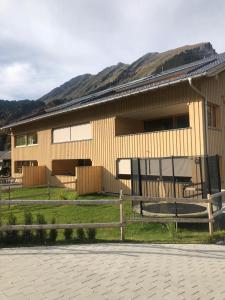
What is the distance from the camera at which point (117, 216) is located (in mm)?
13273

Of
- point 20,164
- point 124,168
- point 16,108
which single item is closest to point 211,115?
point 124,168

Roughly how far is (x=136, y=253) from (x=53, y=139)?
19919 millimetres

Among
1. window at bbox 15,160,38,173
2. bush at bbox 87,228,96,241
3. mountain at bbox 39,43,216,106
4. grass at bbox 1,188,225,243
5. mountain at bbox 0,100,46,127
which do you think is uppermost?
mountain at bbox 39,43,216,106

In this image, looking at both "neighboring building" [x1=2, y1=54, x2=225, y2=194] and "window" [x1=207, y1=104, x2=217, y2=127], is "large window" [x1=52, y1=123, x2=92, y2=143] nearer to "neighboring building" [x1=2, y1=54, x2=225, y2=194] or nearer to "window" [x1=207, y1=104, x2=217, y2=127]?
"neighboring building" [x1=2, y1=54, x2=225, y2=194]

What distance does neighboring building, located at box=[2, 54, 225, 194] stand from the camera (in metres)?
16.7

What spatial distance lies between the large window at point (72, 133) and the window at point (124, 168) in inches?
129

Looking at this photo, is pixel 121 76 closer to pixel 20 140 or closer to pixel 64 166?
pixel 20 140

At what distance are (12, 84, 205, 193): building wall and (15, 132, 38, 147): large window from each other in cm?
242

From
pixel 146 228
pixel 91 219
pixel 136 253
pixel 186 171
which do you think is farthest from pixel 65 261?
pixel 186 171

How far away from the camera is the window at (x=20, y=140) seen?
31189mm

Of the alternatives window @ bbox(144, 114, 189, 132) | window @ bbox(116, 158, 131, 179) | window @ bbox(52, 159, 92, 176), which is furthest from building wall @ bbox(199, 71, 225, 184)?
window @ bbox(52, 159, 92, 176)

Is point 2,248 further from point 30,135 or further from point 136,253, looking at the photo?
point 30,135

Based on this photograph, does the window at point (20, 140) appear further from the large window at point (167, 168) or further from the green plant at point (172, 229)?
the green plant at point (172, 229)

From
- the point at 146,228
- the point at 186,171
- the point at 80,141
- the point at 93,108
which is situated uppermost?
the point at 93,108
